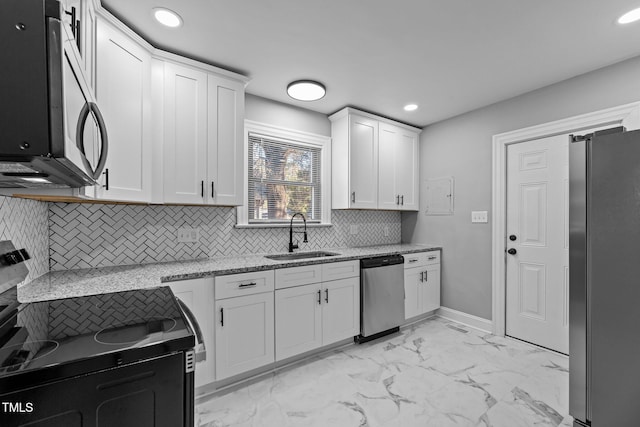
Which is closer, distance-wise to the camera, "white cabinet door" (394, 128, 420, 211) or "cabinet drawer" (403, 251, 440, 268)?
"cabinet drawer" (403, 251, 440, 268)

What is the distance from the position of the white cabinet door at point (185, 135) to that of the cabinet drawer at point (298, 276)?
2.93 feet

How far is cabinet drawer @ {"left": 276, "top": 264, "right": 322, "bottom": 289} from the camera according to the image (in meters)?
2.36

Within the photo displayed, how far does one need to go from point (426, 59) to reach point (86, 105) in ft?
7.58

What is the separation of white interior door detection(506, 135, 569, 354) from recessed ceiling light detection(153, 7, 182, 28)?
3273 millimetres

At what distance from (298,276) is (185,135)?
1.47 metres

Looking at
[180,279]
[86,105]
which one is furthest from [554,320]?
[86,105]

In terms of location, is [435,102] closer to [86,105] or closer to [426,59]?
[426,59]

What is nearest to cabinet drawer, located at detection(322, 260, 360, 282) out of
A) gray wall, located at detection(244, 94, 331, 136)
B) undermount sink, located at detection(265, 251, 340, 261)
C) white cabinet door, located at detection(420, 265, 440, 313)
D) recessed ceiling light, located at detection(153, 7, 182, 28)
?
undermount sink, located at detection(265, 251, 340, 261)

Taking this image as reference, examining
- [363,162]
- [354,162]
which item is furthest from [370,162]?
[354,162]

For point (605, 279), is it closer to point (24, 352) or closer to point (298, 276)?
point (298, 276)

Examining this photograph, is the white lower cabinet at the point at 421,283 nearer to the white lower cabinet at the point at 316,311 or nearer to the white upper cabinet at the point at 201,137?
the white lower cabinet at the point at 316,311

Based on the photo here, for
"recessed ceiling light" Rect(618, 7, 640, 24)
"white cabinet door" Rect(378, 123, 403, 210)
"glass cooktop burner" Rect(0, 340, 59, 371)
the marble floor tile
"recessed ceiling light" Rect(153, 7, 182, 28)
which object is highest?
"recessed ceiling light" Rect(618, 7, 640, 24)

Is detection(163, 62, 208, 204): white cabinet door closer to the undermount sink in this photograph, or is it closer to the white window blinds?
the white window blinds

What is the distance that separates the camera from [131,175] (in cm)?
191
